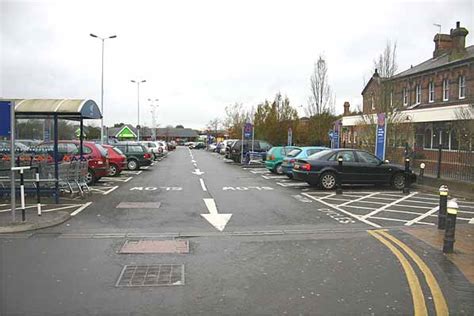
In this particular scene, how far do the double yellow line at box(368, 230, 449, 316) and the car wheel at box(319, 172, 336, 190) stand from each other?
7.41 meters

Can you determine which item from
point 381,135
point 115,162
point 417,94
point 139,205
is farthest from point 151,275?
point 417,94

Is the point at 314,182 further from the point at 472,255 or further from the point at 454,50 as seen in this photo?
the point at 454,50

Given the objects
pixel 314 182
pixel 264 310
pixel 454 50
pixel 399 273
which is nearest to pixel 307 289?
pixel 264 310

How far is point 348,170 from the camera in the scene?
16.6 metres

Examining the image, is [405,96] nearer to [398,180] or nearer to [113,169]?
[398,180]

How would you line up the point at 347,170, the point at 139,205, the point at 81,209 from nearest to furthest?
the point at 81,209
the point at 139,205
the point at 347,170

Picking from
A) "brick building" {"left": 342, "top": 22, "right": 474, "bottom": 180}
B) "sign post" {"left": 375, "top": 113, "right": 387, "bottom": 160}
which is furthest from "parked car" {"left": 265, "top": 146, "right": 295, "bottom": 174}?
"brick building" {"left": 342, "top": 22, "right": 474, "bottom": 180}

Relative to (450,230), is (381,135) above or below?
above

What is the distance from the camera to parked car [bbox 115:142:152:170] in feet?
87.7

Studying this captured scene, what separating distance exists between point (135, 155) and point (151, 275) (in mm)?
21170

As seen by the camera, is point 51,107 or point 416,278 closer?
point 416,278

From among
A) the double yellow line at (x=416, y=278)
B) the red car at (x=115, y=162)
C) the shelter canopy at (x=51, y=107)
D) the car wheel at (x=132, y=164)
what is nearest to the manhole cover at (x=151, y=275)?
the double yellow line at (x=416, y=278)

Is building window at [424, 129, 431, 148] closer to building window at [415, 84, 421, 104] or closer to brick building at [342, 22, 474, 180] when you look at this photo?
brick building at [342, 22, 474, 180]

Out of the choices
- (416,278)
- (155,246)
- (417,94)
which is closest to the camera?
(416,278)
